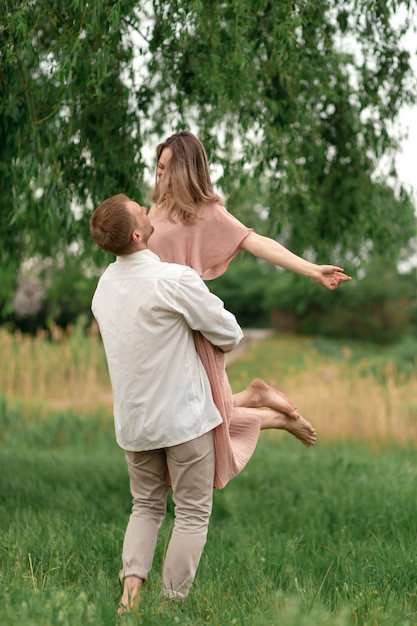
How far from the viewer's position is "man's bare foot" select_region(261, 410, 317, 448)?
371cm

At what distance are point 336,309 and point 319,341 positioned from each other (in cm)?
146

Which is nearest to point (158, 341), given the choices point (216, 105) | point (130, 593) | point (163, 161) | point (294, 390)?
point (163, 161)

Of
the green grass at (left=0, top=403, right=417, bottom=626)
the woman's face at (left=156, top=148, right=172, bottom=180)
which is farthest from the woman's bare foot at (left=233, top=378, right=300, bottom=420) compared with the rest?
the woman's face at (left=156, top=148, right=172, bottom=180)

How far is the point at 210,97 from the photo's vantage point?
5.00 m

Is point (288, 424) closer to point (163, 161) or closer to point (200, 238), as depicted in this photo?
point (200, 238)

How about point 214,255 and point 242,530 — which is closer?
point 214,255

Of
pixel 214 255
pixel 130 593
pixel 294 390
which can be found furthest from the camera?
pixel 294 390

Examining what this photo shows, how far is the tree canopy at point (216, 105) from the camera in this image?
13.9 ft

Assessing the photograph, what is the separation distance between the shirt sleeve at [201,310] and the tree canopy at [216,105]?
1406 mm

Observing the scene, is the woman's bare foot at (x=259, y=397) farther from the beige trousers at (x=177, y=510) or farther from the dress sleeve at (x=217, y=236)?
the dress sleeve at (x=217, y=236)

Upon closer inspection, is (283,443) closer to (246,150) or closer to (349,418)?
(349,418)

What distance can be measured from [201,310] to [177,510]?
80 cm

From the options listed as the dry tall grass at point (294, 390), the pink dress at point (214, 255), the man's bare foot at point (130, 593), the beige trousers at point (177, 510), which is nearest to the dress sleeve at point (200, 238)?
the pink dress at point (214, 255)

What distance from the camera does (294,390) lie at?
1041 centimetres
